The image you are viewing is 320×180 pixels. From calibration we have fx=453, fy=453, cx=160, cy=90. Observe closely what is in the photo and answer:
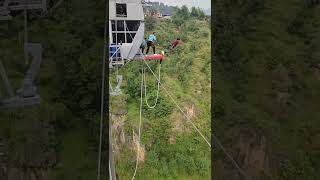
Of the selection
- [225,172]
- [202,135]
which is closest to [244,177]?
[225,172]

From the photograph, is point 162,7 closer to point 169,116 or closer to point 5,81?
point 169,116

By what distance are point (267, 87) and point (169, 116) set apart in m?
1.31

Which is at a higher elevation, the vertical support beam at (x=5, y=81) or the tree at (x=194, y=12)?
the tree at (x=194, y=12)

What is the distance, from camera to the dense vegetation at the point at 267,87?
5.52 metres

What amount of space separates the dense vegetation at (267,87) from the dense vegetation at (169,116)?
328 mm

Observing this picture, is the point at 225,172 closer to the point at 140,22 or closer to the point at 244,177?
the point at 244,177

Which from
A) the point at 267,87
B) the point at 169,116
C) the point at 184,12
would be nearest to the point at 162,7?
the point at 184,12

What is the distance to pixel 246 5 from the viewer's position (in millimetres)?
5793

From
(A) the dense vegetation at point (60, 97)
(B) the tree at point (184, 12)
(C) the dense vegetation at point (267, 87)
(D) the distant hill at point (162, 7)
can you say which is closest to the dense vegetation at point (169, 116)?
(B) the tree at point (184, 12)

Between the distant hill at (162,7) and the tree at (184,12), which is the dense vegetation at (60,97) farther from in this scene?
the tree at (184,12)

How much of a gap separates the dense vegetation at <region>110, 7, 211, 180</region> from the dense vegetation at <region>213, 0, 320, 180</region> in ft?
1.08

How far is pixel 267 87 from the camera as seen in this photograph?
18.6 ft

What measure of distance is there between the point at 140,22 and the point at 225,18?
1.10 metres

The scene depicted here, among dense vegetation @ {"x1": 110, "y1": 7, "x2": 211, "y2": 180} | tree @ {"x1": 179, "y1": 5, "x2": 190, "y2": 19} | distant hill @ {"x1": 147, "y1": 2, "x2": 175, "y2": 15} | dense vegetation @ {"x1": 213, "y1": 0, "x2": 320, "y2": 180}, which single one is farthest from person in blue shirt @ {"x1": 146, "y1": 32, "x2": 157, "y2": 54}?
dense vegetation @ {"x1": 213, "y1": 0, "x2": 320, "y2": 180}
